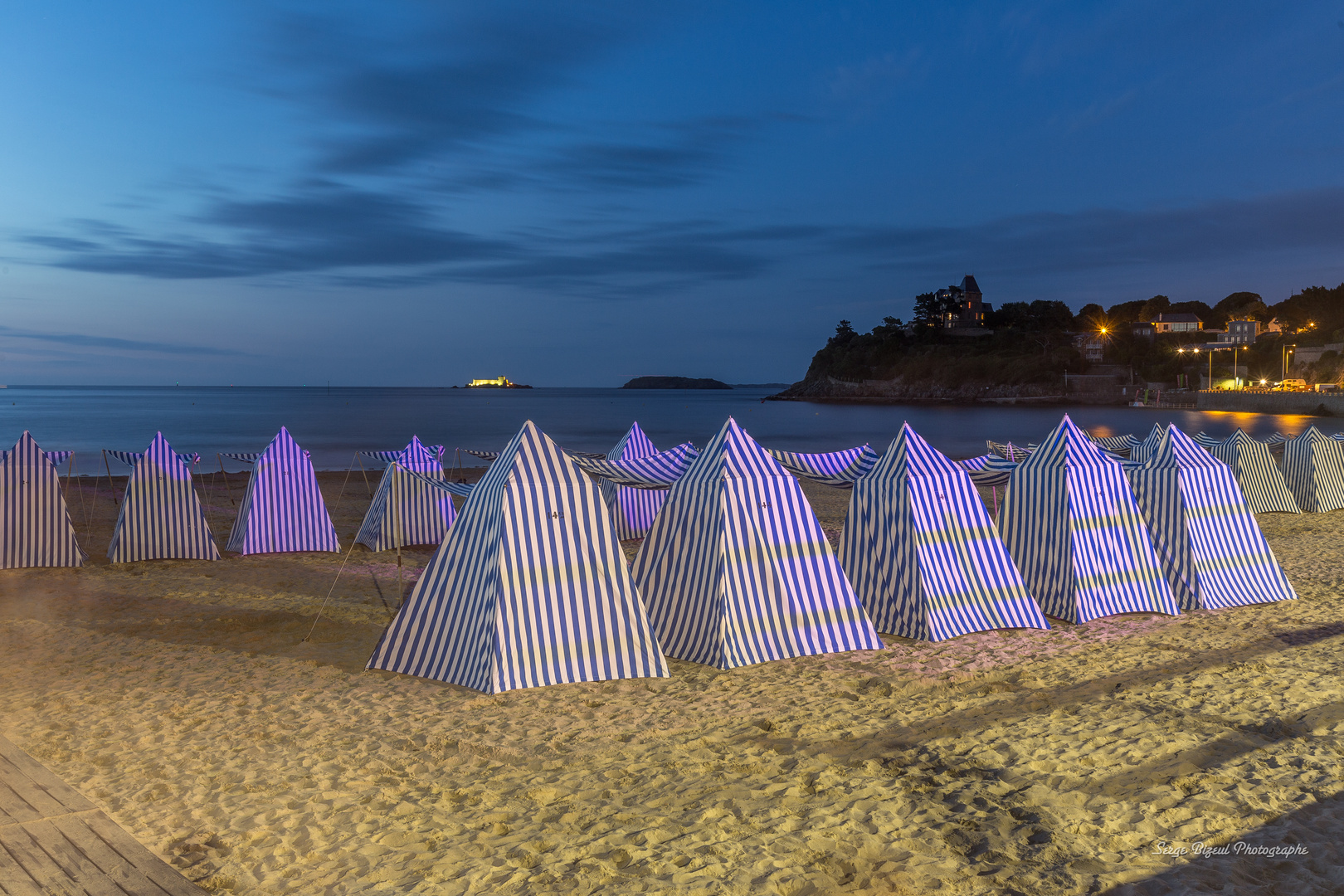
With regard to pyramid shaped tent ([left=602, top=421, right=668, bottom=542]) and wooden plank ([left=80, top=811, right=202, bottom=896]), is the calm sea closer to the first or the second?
pyramid shaped tent ([left=602, top=421, right=668, bottom=542])

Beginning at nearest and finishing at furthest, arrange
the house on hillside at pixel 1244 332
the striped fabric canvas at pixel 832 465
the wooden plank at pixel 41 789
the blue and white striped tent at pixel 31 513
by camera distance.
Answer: the wooden plank at pixel 41 789
the striped fabric canvas at pixel 832 465
the blue and white striped tent at pixel 31 513
the house on hillside at pixel 1244 332

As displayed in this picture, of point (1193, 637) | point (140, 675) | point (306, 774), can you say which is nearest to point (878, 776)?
point (306, 774)

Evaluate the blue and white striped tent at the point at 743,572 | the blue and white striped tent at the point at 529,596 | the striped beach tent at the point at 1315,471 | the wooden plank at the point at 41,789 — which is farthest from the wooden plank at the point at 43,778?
the striped beach tent at the point at 1315,471

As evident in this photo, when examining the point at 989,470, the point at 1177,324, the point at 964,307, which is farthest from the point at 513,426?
the point at 1177,324

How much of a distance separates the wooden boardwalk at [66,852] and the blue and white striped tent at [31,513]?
829 cm

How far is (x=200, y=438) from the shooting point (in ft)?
162

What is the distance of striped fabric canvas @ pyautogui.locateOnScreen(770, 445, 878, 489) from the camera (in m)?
8.47

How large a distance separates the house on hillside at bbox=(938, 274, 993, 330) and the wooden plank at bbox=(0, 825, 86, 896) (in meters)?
121

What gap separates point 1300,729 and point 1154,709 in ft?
2.65

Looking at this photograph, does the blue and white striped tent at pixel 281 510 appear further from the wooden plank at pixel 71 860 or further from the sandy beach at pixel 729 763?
the wooden plank at pixel 71 860

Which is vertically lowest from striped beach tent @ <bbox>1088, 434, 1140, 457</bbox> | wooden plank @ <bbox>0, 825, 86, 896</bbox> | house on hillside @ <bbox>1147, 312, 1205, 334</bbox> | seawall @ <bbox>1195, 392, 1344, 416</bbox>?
wooden plank @ <bbox>0, 825, 86, 896</bbox>

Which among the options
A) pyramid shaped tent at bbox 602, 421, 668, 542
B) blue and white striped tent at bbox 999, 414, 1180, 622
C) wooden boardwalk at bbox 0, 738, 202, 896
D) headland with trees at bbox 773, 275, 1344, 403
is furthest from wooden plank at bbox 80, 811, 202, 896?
headland with trees at bbox 773, 275, 1344, 403

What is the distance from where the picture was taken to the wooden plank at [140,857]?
3.69 metres

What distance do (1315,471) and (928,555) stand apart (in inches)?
565
